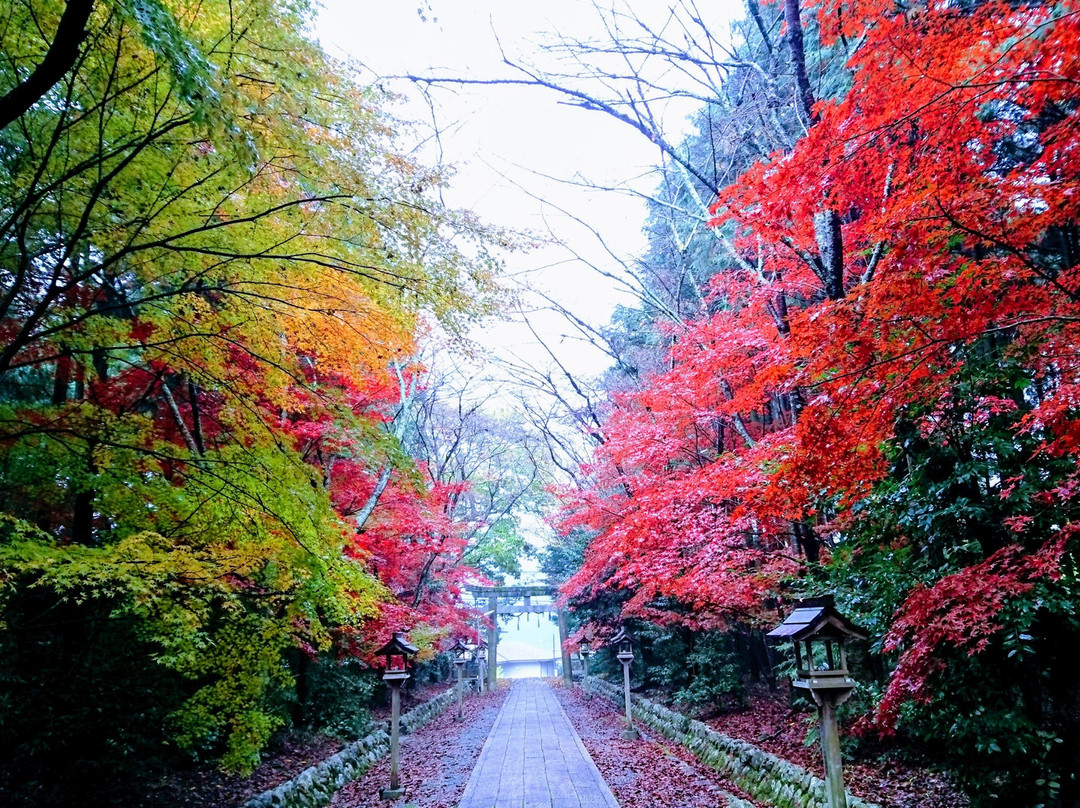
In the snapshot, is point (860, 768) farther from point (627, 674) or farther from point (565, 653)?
point (565, 653)

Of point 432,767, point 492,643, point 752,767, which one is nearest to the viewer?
point 752,767

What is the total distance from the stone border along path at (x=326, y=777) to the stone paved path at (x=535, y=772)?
1.89m

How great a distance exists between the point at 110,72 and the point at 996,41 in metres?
6.14

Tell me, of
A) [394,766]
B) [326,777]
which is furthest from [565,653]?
[326,777]

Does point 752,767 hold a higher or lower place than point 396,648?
lower

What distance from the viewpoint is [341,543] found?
5711 millimetres

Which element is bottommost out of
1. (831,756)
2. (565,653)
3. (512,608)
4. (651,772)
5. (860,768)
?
Answer: (565,653)

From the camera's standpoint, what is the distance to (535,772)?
8.28 meters

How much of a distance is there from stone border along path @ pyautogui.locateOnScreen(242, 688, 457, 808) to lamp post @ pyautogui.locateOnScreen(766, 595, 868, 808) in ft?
19.2

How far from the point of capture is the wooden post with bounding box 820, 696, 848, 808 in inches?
173

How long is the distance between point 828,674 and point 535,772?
5.58 meters

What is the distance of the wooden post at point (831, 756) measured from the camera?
4.39 meters

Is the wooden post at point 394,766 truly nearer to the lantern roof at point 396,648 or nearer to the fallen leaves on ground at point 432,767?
the fallen leaves on ground at point 432,767

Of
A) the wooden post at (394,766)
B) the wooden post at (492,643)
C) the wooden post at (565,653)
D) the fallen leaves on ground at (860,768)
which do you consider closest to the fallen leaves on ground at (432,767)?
the wooden post at (394,766)
